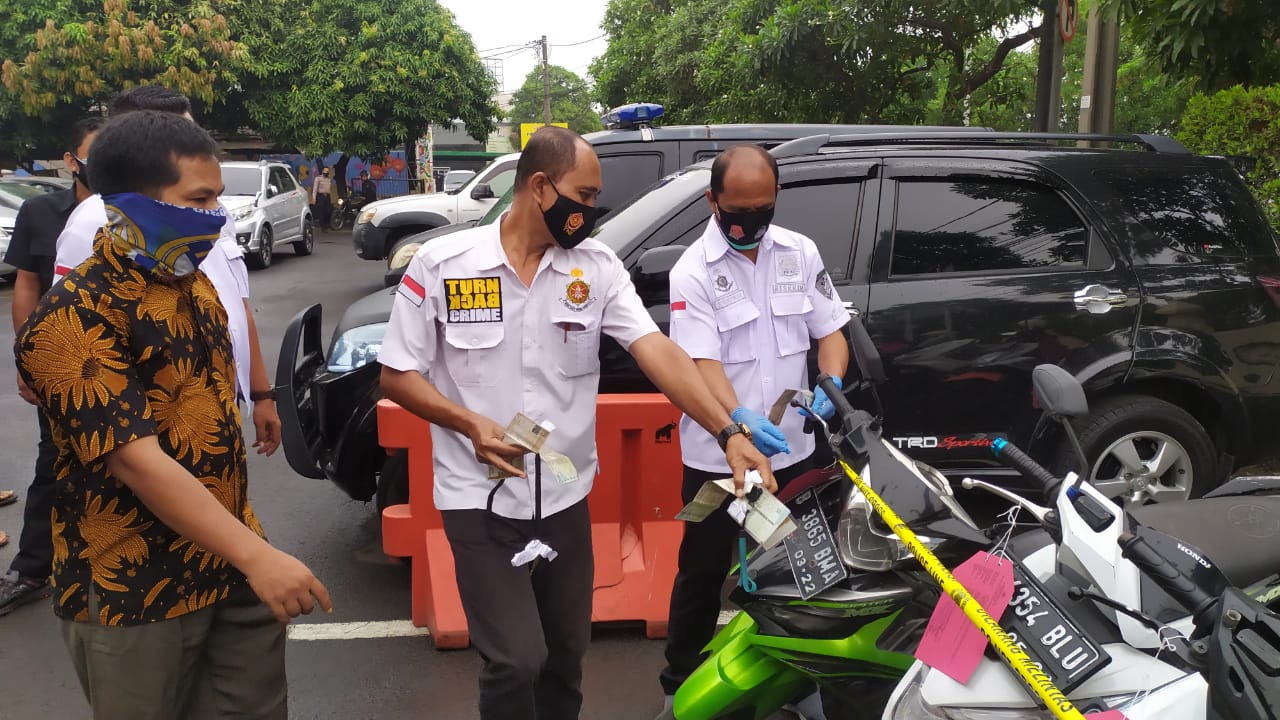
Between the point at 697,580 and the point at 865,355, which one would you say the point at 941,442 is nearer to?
the point at 697,580

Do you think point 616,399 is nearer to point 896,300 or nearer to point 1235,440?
point 896,300

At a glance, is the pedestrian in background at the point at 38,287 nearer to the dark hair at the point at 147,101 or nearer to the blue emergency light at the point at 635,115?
the dark hair at the point at 147,101

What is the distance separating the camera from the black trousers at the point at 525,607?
2400 millimetres

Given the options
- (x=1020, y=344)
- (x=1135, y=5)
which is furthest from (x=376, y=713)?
(x=1135, y=5)

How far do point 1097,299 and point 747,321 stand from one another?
6.62ft

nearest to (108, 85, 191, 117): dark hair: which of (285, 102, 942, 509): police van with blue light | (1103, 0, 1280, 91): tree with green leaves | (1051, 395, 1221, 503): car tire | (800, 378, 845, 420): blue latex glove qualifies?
(285, 102, 942, 509): police van with blue light

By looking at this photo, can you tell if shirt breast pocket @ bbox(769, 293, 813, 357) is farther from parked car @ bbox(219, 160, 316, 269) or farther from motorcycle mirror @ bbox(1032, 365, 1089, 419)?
parked car @ bbox(219, 160, 316, 269)

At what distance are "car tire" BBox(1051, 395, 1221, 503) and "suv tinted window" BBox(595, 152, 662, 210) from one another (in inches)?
133

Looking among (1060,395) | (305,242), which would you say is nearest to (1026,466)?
(1060,395)

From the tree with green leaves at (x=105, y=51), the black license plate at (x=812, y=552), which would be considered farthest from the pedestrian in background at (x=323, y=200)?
the black license plate at (x=812, y=552)

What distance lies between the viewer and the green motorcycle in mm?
2133

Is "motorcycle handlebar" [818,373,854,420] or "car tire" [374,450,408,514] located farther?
"car tire" [374,450,408,514]

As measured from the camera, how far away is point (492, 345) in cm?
247

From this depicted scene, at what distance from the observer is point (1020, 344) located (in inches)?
165
